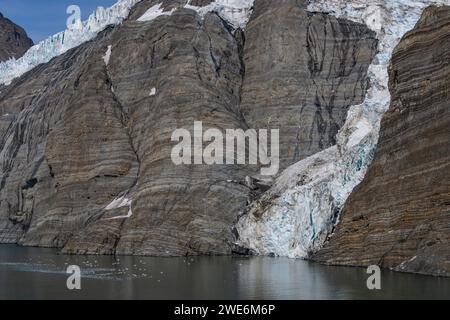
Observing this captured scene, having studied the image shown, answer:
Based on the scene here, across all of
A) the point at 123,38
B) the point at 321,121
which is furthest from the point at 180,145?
the point at 123,38

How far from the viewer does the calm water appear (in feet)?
128

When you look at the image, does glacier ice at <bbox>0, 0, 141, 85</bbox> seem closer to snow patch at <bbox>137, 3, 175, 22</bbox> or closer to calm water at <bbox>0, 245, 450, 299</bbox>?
snow patch at <bbox>137, 3, 175, 22</bbox>

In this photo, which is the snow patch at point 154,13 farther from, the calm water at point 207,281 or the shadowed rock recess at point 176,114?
the calm water at point 207,281

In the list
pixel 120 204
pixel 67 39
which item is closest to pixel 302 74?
pixel 120 204

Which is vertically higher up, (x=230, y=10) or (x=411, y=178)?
(x=230, y=10)

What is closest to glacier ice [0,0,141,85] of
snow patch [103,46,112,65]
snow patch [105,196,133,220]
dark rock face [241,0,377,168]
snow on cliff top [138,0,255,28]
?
snow patch [103,46,112,65]

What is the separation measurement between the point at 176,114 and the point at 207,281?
1407 inches

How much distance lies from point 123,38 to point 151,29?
4.58 m

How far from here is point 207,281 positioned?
45625mm

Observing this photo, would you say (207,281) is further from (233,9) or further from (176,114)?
(233,9)

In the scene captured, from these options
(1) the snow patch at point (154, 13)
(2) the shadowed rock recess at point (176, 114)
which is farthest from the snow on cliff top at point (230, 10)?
(2) the shadowed rock recess at point (176, 114)

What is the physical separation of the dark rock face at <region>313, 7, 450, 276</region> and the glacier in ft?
15.5
